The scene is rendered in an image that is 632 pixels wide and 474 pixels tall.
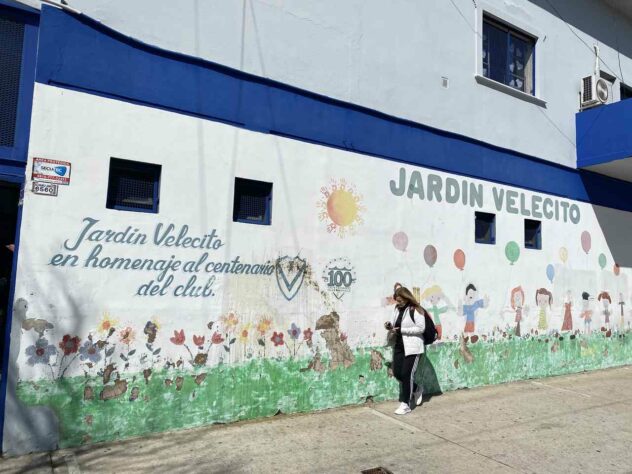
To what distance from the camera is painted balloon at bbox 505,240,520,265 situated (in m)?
8.40

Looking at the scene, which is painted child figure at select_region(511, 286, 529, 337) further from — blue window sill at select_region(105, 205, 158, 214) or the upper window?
blue window sill at select_region(105, 205, 158, 214)

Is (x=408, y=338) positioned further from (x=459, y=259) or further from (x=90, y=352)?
(x=90, y=352)

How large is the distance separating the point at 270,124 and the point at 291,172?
0.64m

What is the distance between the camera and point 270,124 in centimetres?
600

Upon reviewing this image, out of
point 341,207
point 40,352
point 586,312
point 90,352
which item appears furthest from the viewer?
point 586,312

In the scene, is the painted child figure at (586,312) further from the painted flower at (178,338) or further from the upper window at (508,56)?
the painted flower at (178,338)

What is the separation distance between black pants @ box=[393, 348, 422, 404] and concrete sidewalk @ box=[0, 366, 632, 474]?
0.26m

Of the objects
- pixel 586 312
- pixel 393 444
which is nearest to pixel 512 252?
pixel 586 312

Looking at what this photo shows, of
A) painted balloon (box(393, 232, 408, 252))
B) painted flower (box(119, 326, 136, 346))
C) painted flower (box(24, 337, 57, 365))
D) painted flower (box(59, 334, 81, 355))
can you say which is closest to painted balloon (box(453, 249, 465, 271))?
painted balloon (box(393, 232, 408, 252))

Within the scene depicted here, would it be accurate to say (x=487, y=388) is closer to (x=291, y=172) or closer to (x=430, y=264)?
(x=430, y=264)

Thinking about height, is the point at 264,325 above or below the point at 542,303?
→ below

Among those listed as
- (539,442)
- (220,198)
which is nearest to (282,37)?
(220,198)

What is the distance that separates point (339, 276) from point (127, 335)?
2717mm

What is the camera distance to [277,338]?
5.88 meters
